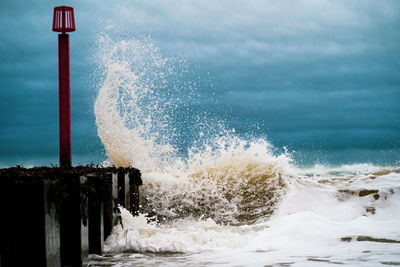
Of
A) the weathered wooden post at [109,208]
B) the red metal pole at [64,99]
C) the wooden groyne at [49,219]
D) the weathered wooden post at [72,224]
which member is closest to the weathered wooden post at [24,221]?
the wooden groyne at [49,219]

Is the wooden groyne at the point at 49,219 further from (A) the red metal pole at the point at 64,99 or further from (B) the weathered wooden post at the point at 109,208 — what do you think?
(A) the red metal pole at the point at 64,99

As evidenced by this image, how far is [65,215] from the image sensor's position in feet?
16.5

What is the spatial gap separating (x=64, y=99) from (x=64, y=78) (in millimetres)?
507

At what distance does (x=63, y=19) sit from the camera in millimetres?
10430

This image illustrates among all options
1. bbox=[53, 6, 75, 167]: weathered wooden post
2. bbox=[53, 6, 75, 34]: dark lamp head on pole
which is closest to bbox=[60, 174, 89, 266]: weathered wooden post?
bbox=[53, 6, 75, 167]: weathered wooden post

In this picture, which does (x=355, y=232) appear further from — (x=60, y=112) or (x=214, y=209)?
(x=60, y=112)

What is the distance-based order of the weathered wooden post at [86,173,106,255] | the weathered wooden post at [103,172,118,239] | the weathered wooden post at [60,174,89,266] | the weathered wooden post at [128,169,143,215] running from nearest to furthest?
the weathered wooden post at [60,174,89,266] < the weathered wooden post at [86,173,106,255] < the weathered wooden post at [103,172,118,239] < the weathered wooden post at [128,169,143,215]

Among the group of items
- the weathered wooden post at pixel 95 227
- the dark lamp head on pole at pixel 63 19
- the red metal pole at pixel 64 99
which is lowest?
the weathered wooden post at pixel 95 227

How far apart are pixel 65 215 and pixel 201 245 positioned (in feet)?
7.01

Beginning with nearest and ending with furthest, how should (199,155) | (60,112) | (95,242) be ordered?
(95,242) → (60,112) → (199,155)

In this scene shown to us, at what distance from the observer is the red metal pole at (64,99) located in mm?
10250

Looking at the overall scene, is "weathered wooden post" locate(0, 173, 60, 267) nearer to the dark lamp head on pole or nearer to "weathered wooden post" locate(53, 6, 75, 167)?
"weathered wooden post" locate(53, 6, 75, 167)

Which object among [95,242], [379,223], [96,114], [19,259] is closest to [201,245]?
[95,242]

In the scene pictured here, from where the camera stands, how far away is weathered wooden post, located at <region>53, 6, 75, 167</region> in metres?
A: 10.3
